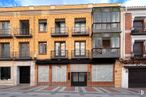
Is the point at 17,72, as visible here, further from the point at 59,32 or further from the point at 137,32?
the point at 137,32

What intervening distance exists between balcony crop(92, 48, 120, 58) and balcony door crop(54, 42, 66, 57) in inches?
158

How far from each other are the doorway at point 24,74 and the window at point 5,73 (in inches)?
62.1

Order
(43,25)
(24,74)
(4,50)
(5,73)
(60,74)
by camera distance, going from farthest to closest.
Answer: (24,74), (4,50), (5,73), (43,25), (60,74)

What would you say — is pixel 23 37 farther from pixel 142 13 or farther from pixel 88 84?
pixel 142 13

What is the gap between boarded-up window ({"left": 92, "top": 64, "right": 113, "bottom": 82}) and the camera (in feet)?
103

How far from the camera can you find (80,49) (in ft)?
106

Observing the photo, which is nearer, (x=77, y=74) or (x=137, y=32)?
(x=137, y=32)

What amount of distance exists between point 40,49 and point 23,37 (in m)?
2.73

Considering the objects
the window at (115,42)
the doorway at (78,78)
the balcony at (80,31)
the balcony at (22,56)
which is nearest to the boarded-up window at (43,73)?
the balcony at (22,56)

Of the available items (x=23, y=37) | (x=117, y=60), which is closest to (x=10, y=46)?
(x=23, y=37)

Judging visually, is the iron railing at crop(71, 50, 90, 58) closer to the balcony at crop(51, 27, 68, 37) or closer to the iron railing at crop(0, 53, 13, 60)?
the balcony at crop(51, 27, 68, 37)

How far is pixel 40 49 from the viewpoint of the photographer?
32.8 m

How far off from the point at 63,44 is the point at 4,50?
8.07 meters

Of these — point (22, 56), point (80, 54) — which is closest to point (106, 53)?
point (80, 54)
